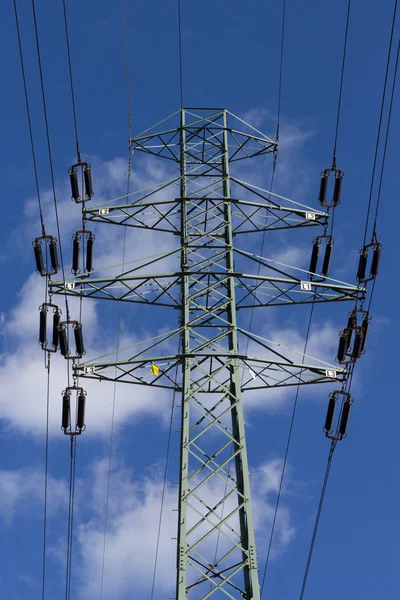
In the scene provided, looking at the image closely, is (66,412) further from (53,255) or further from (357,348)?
(357,348)

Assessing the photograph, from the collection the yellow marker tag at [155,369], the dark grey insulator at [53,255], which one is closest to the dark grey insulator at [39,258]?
the dark grey insulator at [53,255]

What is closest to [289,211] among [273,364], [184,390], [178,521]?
[273,364]

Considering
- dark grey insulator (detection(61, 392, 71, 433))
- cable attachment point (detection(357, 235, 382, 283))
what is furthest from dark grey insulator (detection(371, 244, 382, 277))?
dark grey insulator (detection(61, 392, 71, 433))

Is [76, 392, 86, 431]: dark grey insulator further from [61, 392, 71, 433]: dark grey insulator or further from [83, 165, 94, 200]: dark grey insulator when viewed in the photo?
[83, 165, 94, 200]: dark grey insulator

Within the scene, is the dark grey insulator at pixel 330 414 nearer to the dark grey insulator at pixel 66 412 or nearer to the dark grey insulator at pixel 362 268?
the dark grey insulator at pixel 362 268

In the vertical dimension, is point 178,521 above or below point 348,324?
below

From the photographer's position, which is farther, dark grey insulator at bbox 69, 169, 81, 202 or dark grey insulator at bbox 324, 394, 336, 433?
dark grey insulator at bbox 69, 169, 81, 202

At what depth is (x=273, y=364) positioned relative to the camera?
21.1m

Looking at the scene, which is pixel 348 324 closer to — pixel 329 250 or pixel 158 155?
pixel 329 250

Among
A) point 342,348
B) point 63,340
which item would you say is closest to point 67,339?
point 63,340

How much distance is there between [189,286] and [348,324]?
3969 millimetres

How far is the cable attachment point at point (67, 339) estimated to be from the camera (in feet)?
73.6

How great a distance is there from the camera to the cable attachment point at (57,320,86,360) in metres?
22.4

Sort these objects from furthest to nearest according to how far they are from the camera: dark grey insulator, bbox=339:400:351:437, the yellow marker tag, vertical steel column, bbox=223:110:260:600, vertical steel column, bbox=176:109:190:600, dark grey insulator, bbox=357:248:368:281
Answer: dark grey insulator, bbox=357:248:368:281, dark grey insulator, bbox=339:400:351:437, the yellow marker tag, vertical steel column, bbox=223:110:260:600, vertical steel column, bbox=176:109:190:600
